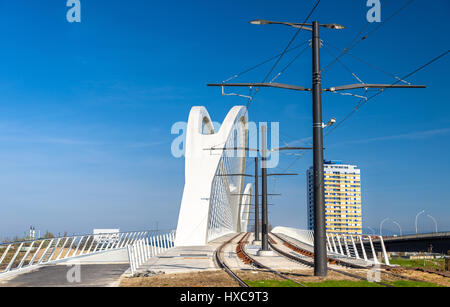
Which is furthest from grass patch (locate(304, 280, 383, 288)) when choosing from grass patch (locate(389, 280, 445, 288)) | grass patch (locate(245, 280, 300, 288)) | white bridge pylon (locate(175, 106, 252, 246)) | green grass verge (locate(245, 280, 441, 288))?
white bridge pylon (locate(175, 106, 252, 246))

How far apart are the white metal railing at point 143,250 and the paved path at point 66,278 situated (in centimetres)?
56

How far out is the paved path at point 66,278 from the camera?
42.2 ft

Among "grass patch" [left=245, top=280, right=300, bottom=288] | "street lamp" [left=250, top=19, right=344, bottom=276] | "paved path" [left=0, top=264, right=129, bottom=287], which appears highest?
"street lamp" [left=250, top=19, right=344, bottom=276]

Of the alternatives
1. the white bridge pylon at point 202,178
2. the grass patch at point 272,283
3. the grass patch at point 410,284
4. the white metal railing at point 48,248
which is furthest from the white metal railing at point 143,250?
the grass patch at point 410,284

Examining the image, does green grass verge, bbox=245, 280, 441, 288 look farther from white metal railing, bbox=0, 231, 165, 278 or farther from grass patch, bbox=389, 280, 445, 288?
white metal railing, bbox=0, 231, 165, 278

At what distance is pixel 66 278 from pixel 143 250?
21.5 ft

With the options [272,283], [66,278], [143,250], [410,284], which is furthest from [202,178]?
[410,284]

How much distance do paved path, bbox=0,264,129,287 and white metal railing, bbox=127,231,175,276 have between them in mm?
561

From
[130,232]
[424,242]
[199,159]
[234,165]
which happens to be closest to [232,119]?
[199,159]

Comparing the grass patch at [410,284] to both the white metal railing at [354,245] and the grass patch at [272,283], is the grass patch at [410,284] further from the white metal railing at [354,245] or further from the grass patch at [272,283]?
the white metal railing at [354,245]

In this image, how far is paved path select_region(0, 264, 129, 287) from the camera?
12852mm
